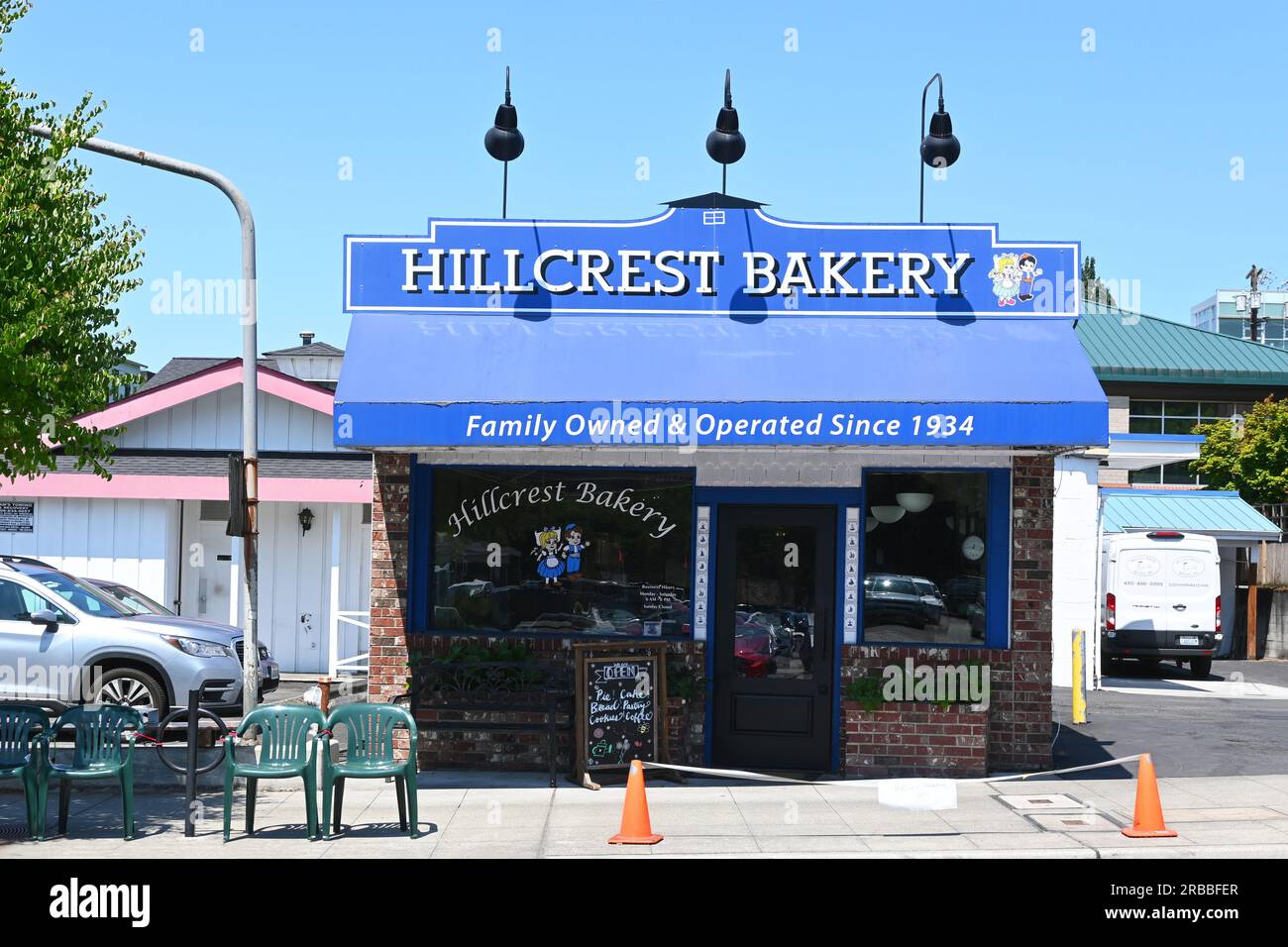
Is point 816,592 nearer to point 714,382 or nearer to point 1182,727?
point 714,382

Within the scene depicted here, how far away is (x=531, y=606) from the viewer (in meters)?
12.0

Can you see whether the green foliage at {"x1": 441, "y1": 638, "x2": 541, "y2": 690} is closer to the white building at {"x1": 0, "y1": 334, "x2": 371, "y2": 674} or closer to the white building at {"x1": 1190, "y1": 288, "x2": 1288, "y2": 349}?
the white building at {"x1": 0, "y1": 334, "x2": 371, "y2": 674}

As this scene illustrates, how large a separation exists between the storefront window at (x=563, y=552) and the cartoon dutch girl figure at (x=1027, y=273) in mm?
3559

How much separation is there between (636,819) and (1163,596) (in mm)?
16164

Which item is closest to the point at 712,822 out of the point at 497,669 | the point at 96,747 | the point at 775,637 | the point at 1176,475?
the point at 775,637

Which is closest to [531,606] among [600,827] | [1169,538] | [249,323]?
[600,827]

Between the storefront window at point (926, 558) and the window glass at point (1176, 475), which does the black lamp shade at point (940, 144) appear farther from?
the window glass at point (1176, 475)

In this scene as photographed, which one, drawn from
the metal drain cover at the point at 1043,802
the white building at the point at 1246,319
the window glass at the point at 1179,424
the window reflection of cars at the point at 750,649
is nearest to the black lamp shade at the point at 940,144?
the window reflection of cars at the point at 750,649

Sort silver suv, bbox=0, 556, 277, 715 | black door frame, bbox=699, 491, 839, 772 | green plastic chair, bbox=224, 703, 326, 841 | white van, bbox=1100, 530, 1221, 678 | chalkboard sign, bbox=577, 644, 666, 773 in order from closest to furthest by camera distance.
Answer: green plastic chair, bbox=224, 703, 326, 841, chalkboard sign, bbox=577, 644, 666, 773, black door frame, bbox=699, 491, 839, 772, silver suv, bbox=0, 556, 277, 715, white van, bbox=1100, 530, 1221, 678

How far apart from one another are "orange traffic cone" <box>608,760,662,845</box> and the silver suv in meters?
6.60

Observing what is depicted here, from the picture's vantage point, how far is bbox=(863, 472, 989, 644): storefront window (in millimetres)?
11656

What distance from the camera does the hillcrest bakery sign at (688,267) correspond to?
1197cm

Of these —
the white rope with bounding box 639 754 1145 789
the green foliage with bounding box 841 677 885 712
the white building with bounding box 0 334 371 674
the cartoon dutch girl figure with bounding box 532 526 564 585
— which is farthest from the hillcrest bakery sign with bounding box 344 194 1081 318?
the white building with bounding box 0 334 371 674

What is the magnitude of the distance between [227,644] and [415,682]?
154 inches
